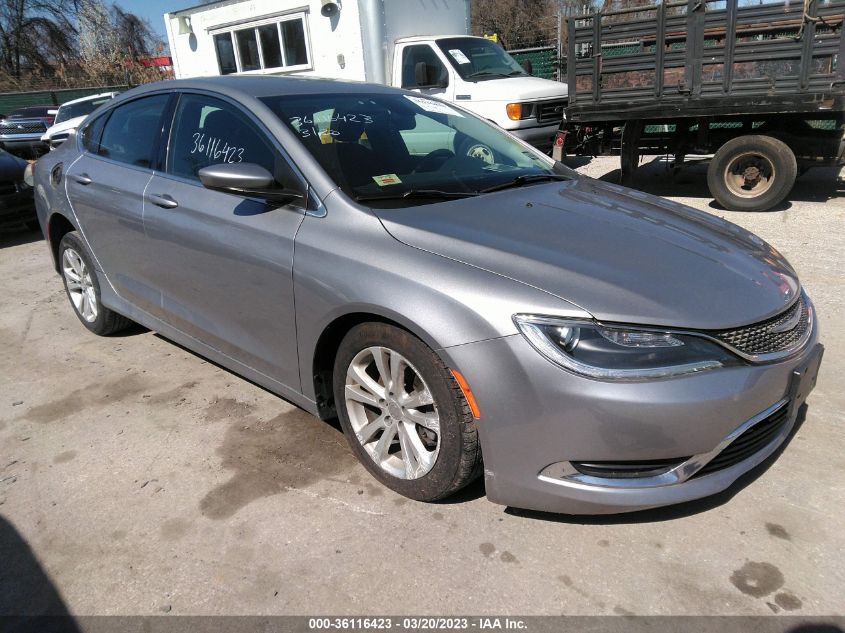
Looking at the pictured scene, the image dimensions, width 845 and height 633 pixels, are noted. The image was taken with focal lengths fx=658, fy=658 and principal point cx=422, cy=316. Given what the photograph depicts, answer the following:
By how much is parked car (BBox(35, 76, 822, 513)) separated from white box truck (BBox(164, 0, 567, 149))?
6059 millimetres

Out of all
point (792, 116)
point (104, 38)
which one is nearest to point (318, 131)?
point (792, 116)

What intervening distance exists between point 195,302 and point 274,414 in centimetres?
72

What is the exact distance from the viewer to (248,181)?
2777 millimetres

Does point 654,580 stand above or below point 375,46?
below

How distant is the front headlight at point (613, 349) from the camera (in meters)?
2.14

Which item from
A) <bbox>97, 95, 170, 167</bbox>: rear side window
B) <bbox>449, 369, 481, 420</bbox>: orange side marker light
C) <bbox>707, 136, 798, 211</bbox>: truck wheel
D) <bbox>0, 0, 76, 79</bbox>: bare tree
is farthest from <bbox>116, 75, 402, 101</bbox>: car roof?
<bbox>0, 0, 76, 79</bbox>: bare tree

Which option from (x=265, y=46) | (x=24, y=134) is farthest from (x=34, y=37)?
(x=265, y=46)

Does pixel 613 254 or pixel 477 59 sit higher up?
pixel 477 59

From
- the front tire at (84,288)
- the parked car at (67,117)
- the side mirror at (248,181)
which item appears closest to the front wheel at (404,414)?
the side mirror at (248,181)

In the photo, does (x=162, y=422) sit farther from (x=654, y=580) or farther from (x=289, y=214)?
(x=654, y=580)

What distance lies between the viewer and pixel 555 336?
7.14ft

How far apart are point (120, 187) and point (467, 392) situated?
2.65 metres

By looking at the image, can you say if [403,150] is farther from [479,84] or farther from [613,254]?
[479,84]

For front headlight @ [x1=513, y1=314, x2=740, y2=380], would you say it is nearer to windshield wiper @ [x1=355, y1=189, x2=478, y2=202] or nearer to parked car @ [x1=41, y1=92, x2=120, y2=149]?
windshield wiper @ [x1=355, y1=189, x2=478, y2=202]
